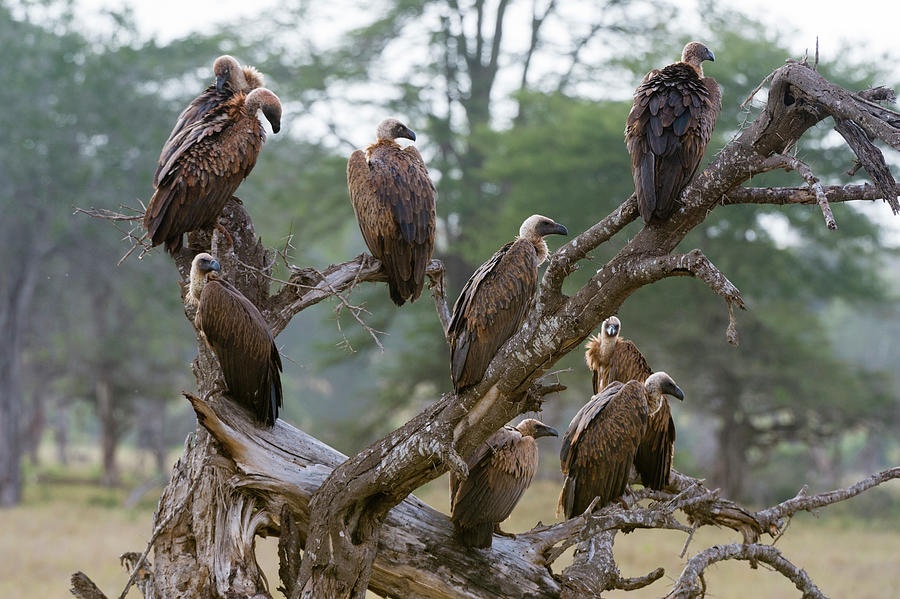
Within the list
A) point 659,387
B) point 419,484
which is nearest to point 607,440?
point 659,387

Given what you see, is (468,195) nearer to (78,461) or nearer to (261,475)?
(261,475)

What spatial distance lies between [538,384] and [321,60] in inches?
630

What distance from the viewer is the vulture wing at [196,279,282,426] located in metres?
4.50

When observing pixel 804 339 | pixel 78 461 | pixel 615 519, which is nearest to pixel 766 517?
pixel 615 519

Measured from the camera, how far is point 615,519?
13.8 ft

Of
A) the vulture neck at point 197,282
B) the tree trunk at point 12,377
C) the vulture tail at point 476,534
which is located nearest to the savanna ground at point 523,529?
the tree trunk at point 12,377

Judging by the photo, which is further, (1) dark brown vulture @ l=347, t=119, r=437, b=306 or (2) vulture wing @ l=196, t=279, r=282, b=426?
(1) dark brown vulture @ l=347, t=119, r=437, b=306

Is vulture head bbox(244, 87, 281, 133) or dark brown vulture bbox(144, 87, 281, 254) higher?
vulture head bbox(244, 87, 281, 133)

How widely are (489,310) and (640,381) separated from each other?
4.72 ft

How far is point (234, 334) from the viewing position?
14.8 ft

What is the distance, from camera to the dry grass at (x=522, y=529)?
10.7 metres

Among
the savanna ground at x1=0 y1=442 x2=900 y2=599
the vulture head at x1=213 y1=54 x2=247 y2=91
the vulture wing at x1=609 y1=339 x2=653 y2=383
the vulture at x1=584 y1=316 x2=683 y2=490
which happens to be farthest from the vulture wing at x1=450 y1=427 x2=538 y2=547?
the savanna ground at x1=0 y1=442 x2=900 y2=599

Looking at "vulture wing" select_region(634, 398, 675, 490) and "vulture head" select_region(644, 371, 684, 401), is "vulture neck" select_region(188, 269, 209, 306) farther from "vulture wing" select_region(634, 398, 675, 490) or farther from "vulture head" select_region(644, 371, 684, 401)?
"vulture wing" select_region(634, 398, 675, 490)

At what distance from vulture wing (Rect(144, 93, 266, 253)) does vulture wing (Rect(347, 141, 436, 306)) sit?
69 cm
